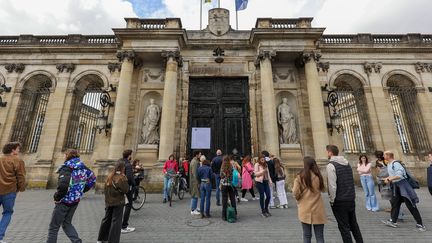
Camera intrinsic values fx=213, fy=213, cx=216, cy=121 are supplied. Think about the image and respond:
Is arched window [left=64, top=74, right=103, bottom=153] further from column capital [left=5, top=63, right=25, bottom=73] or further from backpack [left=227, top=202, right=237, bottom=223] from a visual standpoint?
backpack [left=227, top=202, right=237, bottom=223]

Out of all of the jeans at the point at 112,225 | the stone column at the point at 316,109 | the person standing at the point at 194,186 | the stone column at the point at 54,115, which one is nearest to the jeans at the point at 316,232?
the jeans at the point at 112,225

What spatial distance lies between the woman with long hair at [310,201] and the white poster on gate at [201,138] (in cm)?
903

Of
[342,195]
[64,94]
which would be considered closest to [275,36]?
[342,195]

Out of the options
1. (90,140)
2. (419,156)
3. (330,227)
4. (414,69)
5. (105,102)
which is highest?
A: (414,69)

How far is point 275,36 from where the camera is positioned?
1300cm

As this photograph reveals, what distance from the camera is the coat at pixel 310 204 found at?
3354 millimetres

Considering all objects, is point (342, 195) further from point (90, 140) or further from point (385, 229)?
point (90, 140)

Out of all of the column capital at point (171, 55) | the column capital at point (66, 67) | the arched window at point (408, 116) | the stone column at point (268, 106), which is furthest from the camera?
the column capital at point (66, 67)

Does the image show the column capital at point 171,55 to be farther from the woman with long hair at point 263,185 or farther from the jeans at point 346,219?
the jeans at point 346,219

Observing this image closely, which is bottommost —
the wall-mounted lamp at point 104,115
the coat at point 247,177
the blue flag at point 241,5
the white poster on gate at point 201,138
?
the coat at point 247,177

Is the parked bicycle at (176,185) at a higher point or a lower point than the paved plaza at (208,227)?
higher

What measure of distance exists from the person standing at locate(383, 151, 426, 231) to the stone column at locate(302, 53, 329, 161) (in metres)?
6.15

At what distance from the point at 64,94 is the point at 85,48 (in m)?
3.50

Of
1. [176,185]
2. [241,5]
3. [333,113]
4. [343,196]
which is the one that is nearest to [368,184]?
[343,196]
